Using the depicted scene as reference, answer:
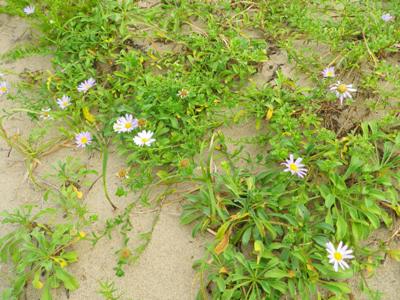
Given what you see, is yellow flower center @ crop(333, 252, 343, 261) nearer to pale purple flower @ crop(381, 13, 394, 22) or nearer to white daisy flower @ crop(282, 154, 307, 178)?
white daisy flower @ crop(282, 154, 307, 178)

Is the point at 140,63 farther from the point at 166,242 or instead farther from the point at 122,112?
the point at 166,242

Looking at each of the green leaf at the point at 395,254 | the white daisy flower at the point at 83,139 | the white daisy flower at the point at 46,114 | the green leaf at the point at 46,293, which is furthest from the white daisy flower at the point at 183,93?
the green leaf at the point at 395,254

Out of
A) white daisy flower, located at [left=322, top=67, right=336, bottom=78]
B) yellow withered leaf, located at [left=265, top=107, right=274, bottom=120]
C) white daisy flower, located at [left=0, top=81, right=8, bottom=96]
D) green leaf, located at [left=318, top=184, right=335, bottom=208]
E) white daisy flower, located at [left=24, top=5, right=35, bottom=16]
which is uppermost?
white daisy flower, located at [left=24, top=5, right=35, bottom=16]

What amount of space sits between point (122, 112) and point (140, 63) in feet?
1.29

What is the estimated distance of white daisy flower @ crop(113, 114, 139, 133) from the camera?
2.41 m

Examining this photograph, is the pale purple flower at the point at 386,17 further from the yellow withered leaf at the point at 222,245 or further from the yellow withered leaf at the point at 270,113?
the yellow withered leaf at the point at 222,245

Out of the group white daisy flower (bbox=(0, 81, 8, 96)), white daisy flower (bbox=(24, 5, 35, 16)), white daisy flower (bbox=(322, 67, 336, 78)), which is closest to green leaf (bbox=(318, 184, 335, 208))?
white daisy flower (bbox=(322, 67, 336, 78))

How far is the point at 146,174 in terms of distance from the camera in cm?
229

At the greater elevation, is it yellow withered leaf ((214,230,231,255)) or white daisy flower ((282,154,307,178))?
white daisy flower ((282,154,307,178))

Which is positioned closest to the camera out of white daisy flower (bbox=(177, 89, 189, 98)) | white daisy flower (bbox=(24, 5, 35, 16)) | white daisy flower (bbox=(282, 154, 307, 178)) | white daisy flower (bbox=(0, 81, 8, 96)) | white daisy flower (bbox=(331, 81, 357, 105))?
white daisy flower (bbox=(282, 154, 307, 178))

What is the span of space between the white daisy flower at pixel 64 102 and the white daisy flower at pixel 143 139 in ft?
1.98

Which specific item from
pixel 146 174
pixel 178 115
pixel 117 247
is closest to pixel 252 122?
pixel 178 115

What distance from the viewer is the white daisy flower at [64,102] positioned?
2652 mm

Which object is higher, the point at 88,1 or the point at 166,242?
the point at 88,1
